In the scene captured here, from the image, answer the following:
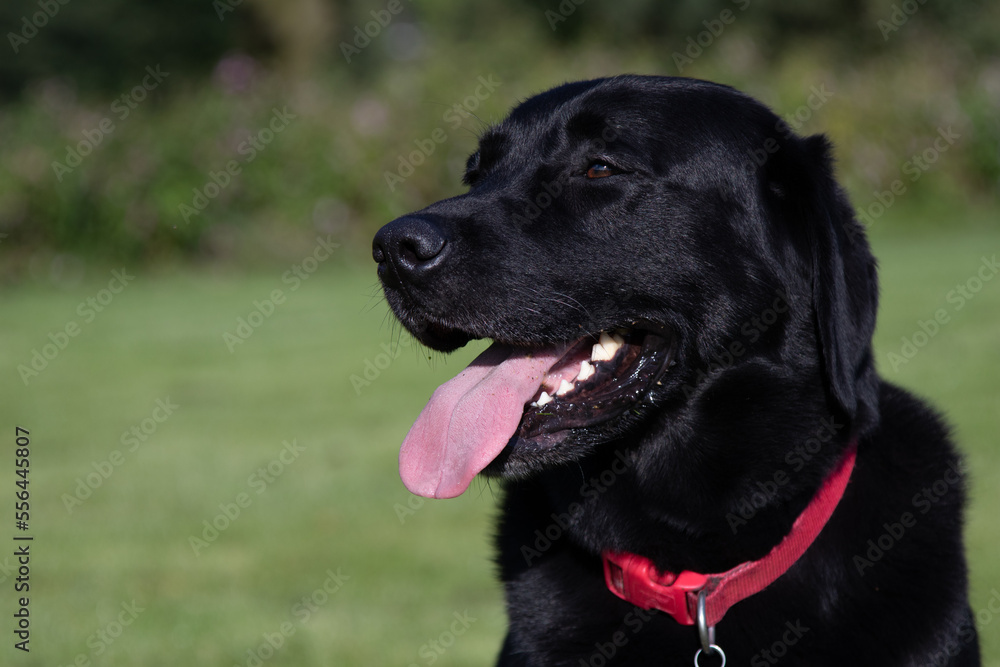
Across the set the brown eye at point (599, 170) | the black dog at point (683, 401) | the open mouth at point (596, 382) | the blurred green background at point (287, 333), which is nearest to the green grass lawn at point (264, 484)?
the blurred green background at point (287, 333)

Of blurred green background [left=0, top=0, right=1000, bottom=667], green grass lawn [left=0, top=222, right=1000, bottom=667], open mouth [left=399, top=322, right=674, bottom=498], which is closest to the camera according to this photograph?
open mouth [left=399, top=322, right=674, bottom=498]

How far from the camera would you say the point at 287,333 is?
8.25m

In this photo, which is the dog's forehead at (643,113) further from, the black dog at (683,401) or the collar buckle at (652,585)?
the collar buckle at (652,585)

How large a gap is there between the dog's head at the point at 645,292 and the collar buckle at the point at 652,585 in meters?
0.27

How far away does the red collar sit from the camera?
6.92ft

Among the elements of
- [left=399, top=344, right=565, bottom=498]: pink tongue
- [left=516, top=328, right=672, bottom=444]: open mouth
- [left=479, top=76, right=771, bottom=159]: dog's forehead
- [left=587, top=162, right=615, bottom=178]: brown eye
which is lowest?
[left=399, top=344, right=565, bottom=498]: pink tongue

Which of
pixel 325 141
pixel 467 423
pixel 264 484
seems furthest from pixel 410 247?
pixel 325 141

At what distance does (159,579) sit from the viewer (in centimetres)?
396

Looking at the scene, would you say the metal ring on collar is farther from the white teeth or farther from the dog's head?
the white teeth

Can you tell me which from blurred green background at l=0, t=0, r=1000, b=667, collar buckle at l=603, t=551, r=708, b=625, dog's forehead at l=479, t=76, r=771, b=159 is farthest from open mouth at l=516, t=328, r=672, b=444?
blurred green background at l=0, t=0, r=1000, b=667

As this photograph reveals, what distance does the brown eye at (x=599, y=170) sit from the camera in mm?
2295

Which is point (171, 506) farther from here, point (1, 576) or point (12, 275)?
point (12, 275)

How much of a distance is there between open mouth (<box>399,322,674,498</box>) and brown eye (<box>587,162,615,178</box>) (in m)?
0.36

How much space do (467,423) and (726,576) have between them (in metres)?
0.65
